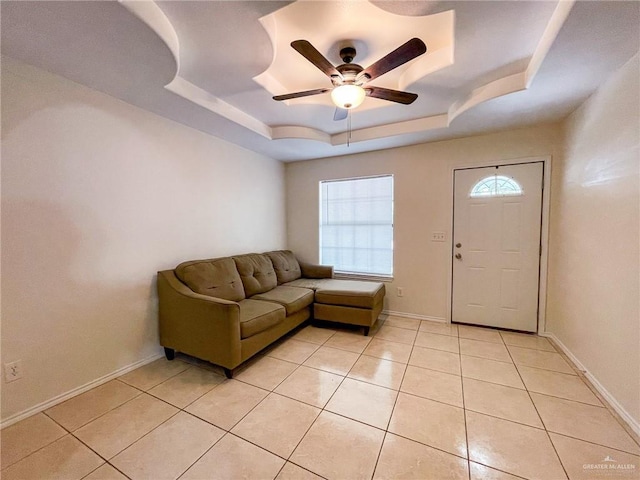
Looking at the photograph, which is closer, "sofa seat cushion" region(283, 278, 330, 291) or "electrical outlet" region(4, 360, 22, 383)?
"electrical outlet" region(4, 360, 22, 383)

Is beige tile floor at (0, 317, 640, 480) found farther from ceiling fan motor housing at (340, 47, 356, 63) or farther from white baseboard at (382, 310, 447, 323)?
ceiling fan motor housing at (340, 47, 356, 63)

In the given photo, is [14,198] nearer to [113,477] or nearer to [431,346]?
[113,477]

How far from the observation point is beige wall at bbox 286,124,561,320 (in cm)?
311

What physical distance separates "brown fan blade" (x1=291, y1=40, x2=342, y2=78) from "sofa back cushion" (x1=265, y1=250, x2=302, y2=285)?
250 cm

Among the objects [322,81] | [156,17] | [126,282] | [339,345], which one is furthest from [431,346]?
[156,17]

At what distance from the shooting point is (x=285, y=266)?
3.75 meters

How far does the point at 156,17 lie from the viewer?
1.44 metres

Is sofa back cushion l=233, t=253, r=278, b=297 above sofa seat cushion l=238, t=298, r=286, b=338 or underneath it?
above

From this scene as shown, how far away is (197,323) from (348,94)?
2173mm

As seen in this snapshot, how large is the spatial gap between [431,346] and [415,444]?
137 cm

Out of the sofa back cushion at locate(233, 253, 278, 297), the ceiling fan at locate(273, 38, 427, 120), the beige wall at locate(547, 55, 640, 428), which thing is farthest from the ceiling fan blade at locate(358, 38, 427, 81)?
the sofa back cushion at locate(233, 253, 278, 297)

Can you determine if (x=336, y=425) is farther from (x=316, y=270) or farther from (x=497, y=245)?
→ (x=497, y=245)

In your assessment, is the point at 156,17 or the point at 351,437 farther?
the point at 351,437

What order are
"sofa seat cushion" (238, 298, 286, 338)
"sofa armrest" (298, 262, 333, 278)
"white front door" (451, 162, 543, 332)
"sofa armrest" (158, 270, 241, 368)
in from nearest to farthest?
"sofa armrest" (158, 270, 241, 368)
"sofa seat cushion" (238, 298, 286, 338)
"white front door" (451, 162, 543, 332)
"sofa armrest" (298, 262, 333, 278)
